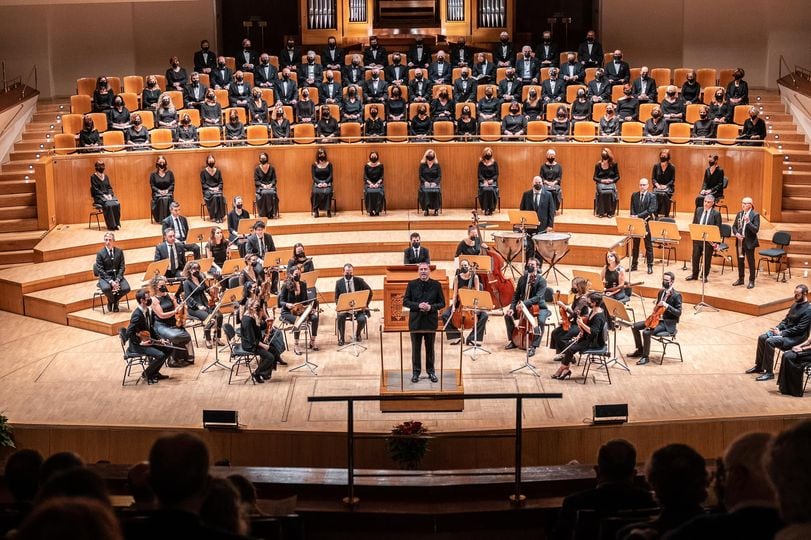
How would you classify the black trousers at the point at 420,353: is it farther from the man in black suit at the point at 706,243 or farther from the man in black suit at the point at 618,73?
the man in black suit at the point at 618,73

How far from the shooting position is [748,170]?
14406 millimetres

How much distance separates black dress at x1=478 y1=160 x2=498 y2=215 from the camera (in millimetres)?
14891

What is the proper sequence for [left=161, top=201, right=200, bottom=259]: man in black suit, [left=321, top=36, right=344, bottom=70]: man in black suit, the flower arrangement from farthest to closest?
[left=321, top=36, right=344, bottom=70]: man in black suit → [left=161, top=201, right=200, bottom=259]: man in black suit → the flower arrangement

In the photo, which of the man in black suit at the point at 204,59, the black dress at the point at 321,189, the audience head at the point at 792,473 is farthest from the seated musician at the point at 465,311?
the audience head at the point at 792,473

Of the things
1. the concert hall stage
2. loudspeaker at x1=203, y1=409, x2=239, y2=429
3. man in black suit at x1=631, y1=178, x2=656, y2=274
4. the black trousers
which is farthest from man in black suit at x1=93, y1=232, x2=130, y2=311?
man in black suit at x1=631, y1=178, x2=656, y2=274

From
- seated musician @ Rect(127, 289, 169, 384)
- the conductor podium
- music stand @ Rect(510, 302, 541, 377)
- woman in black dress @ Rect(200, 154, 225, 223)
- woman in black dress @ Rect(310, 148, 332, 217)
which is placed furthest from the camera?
woman in black dress @ Rect(310, 148, 332, 217)

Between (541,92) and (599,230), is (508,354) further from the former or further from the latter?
(541,92)

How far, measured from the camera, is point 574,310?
9.91 metres

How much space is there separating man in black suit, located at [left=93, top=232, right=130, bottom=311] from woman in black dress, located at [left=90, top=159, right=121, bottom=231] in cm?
241

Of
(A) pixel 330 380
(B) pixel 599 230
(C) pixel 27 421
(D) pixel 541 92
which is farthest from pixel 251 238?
(D) pixel 541 92

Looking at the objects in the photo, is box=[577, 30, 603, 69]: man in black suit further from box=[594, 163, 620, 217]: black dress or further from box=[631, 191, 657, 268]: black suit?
box=[631, 191, 657, 268]: black suit

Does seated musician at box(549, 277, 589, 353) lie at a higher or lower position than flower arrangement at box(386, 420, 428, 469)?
higher

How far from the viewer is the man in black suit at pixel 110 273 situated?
1177cm

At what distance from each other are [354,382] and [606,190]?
6136 mm
